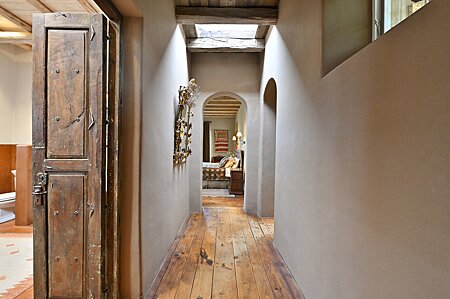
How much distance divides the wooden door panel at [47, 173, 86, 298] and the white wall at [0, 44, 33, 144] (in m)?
3.89

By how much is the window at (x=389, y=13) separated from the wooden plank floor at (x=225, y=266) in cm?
201

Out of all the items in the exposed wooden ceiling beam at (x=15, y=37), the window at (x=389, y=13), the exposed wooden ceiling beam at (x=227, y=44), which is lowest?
the window at (x=389, y=13)

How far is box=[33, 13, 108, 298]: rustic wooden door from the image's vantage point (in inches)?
67.1

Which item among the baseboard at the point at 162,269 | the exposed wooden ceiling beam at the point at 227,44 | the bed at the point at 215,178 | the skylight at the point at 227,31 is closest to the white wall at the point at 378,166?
the baseboard at the point at 162,269

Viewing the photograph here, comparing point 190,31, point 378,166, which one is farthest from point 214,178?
point 378,166

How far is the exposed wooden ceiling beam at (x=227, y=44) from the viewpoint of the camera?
4.36 metres

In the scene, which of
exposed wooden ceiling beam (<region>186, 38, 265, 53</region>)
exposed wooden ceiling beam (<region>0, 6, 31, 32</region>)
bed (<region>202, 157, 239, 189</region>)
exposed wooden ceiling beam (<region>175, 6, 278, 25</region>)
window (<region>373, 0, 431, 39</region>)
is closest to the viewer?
window (<region>373, 0, 431, 39</region>)

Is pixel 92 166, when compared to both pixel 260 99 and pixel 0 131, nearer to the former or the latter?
pixel 260 99

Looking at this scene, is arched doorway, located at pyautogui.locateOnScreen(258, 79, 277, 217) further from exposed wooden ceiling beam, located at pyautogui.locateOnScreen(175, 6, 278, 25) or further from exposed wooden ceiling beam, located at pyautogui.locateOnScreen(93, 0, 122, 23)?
exposed wooden ceiling beam, located at pyautogui.locateOnScreen(93, 0, 122, 23)

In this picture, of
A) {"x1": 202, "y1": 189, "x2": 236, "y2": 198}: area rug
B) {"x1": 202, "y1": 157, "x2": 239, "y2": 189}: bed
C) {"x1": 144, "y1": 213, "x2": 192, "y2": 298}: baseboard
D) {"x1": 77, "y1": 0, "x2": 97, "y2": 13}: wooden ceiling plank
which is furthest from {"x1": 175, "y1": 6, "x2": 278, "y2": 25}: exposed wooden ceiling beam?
{"x1": 202, "y1": 157, "x2": 239, "y2": 189}: bed

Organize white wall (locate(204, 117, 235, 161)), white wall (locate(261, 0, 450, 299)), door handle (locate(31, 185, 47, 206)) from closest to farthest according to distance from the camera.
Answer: white wall (locate(261, 0, 450, 299))
door handle (locate(31, 185, 47, 206))
white wall (locate(204, 117, 235, 161))

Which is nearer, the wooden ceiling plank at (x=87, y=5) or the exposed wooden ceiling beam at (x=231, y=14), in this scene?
the wooden ceiling plank at (x=87, y=5)

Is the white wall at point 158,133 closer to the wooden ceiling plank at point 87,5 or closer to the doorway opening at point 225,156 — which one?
the wooden ceiling plank at point 87,5

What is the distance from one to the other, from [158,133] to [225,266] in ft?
4.73
